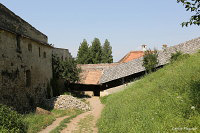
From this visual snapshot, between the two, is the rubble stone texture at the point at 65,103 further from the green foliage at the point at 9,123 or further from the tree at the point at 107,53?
the tree at the point at 107,53

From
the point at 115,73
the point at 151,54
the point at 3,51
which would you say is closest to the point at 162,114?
the point at 3,51

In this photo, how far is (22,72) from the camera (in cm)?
1380

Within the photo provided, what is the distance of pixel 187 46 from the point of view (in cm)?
2094

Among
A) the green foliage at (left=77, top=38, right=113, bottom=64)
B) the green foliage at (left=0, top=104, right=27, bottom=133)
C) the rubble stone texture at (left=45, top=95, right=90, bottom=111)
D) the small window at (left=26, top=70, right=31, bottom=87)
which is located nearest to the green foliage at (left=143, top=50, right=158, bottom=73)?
the rubble stone texture at (left=45, top=95, right=90, bottom=111)

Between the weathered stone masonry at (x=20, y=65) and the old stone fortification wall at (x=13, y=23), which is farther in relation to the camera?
the old stone fortification wall at (x=13, y=23)

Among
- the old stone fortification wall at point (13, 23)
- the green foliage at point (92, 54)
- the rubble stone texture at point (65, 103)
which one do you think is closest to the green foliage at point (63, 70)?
the rubble stone texture at point (65, 103)

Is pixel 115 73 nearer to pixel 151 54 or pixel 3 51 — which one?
pixel 151 54

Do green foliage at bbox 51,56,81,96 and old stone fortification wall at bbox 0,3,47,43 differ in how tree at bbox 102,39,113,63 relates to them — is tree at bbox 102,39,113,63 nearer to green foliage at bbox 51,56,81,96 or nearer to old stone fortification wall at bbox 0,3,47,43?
green foliage at bbox 51,56,81,96

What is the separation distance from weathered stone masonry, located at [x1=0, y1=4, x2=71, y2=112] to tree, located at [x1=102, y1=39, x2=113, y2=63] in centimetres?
3174

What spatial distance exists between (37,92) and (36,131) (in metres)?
7.67

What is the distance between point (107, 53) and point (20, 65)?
40.1 m

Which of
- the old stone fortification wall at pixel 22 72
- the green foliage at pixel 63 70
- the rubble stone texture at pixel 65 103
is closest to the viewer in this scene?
the old stone fortification wall at pixel 22 72

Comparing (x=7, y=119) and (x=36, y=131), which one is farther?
(x=36, y=131)

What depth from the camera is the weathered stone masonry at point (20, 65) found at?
1155cm
